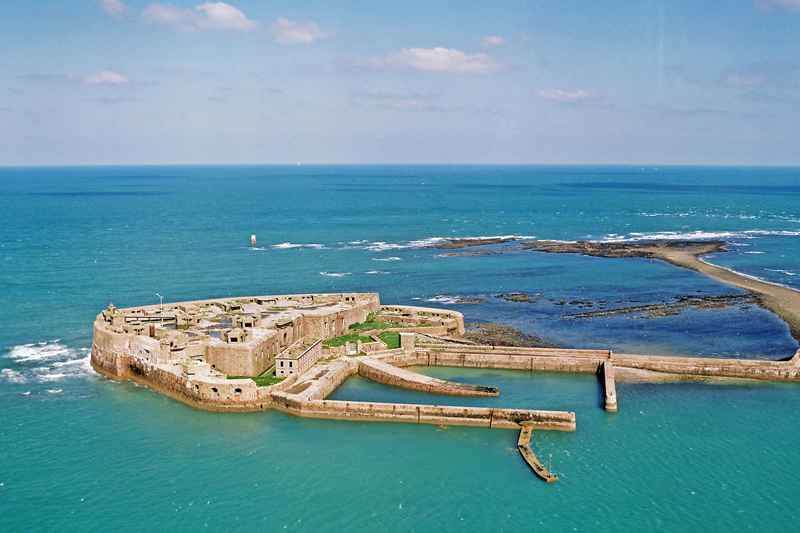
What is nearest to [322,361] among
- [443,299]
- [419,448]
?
[419,448]

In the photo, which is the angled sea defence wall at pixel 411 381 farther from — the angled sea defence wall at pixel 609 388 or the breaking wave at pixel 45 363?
the breaking wave at pixel 45 363

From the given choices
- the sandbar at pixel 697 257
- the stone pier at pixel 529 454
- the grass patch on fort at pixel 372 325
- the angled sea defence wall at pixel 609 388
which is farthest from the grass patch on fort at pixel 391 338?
the sandbar at pixel 697 257

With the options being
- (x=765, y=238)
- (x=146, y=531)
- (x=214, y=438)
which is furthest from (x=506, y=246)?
(x=146, y=531)

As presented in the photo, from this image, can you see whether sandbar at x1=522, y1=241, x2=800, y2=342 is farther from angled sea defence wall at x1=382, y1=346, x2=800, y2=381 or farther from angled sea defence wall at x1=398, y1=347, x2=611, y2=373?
angled sea defence wall at x1=398, y1=347, x2=611, y2=373

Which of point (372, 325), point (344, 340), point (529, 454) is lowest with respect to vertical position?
point (529, 454)

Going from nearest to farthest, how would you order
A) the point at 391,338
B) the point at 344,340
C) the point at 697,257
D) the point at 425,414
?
1. the point at 425,414
2. the point at 344,340
3. the point at 391,338
4. the point at 697,257

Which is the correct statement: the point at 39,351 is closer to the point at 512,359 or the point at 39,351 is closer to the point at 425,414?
the point at 425,414

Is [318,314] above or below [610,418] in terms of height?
above

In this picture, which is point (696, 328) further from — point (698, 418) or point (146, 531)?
point (146, 531)
